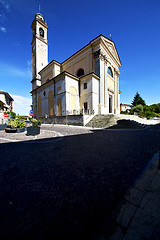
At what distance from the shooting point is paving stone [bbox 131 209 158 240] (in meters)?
1.09

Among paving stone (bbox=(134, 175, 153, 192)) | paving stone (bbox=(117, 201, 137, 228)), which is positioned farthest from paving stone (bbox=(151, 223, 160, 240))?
paving stone (bbox=(134, 175, 153, 192))

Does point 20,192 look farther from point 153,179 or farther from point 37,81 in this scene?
point 37,81

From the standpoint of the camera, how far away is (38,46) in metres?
29.1

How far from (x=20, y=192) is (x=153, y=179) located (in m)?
2.81

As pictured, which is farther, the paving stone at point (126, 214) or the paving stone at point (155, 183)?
the paving stone at point (155, 183)

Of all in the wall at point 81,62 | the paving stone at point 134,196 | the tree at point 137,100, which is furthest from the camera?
the tree at point 137,100

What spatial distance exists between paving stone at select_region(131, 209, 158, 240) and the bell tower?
3502 centimetres

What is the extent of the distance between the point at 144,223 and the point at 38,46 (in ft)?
131

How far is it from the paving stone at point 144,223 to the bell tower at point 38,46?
3502 centimetres

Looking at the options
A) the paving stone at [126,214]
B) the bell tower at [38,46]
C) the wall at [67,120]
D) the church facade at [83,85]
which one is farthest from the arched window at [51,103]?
the paving stone at [126,214]

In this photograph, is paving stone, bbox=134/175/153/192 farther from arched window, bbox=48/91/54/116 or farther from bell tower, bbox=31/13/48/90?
bell tower, bbox=31/13/48/90

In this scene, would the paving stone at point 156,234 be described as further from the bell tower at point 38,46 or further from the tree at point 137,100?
the tree at point 137,100

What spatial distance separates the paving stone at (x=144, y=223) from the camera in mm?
1087

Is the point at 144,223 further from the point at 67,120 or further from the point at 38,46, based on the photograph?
the point at 38,46
